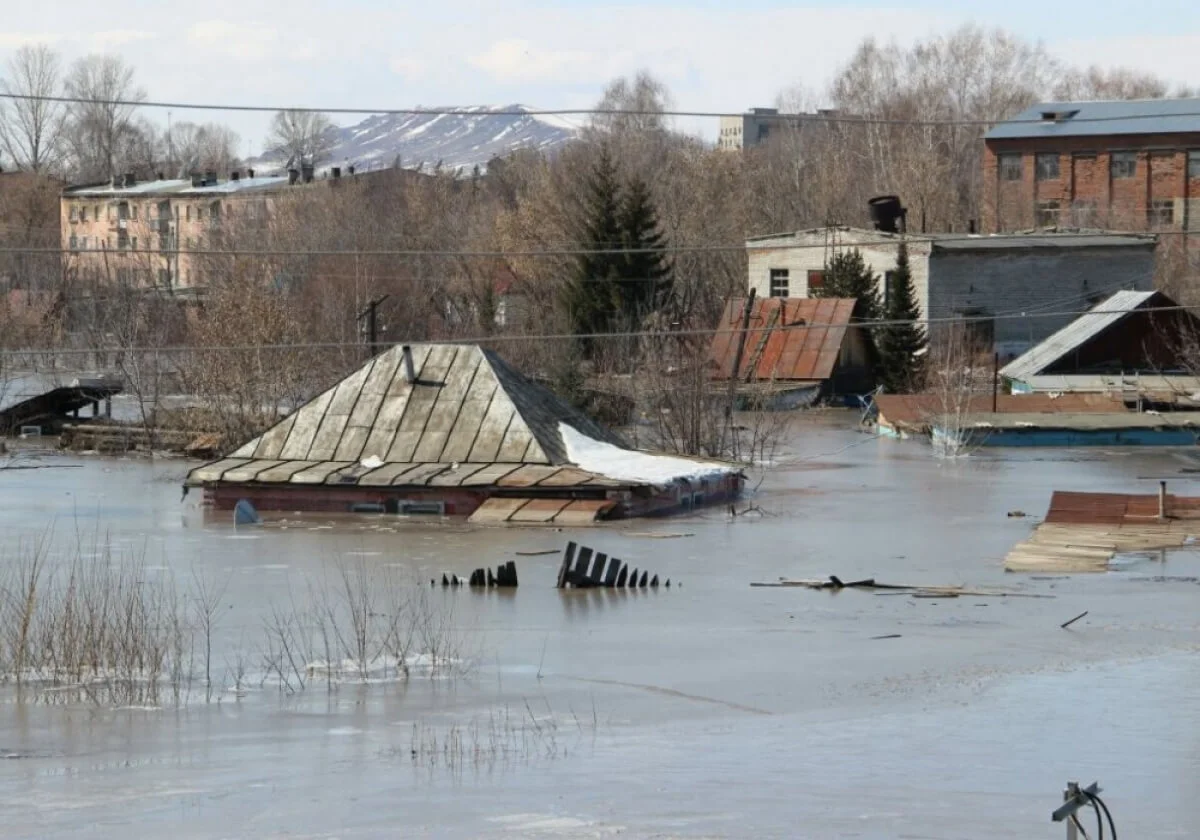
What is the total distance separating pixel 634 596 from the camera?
2381 centimetres

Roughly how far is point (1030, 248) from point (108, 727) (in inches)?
1905

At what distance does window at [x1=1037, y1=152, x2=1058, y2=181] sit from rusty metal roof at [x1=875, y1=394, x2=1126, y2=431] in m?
30.8

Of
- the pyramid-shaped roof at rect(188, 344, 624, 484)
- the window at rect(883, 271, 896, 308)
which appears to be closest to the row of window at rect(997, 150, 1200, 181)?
the window at rect(883, 271, 896, 308)

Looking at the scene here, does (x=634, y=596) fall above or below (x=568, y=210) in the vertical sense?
below

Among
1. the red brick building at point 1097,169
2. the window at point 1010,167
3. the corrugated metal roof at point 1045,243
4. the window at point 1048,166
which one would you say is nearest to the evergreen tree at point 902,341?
the corrugated metal roof at point 1045,243

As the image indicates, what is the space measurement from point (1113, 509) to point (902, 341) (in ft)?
89.3

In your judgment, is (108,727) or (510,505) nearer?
(108,727)

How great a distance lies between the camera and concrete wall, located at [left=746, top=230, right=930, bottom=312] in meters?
60.4

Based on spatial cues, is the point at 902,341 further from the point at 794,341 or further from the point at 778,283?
the point at 778,283

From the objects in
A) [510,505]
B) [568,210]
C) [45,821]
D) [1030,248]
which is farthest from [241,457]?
[568,210]

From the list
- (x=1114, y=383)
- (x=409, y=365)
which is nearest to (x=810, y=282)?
(x=1114, y=383)

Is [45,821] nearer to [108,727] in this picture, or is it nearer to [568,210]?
[108,727]

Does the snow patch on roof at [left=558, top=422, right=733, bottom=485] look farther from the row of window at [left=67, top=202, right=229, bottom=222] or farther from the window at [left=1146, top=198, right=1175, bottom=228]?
the row of window at [left=67, top=202, right=229, bottom=222]

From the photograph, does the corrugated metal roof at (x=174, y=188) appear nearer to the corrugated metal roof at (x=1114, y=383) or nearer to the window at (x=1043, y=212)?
the window at (x=1043, y=212)
